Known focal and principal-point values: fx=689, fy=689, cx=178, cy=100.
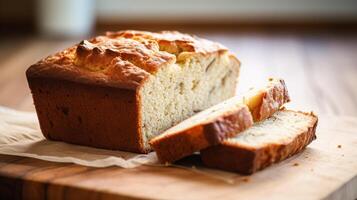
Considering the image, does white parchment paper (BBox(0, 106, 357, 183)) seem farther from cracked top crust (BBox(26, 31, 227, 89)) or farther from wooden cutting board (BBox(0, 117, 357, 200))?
cracked top crust (BBox(26, 31, 227, 89))

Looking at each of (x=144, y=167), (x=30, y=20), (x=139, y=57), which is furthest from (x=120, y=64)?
(x=30, y=20)

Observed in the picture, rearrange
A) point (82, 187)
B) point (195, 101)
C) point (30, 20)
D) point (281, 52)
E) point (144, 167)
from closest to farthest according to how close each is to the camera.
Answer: point (82, 187) < point (144, 167) < point (195, 101) < point (281, 52) < point (30, 20)

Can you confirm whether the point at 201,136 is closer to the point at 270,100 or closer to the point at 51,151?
the point at 270,100

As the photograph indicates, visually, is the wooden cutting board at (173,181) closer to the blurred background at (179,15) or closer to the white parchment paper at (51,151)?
the white parchment paper at (51,151)

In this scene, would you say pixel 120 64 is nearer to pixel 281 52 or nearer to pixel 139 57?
pixel 139 57

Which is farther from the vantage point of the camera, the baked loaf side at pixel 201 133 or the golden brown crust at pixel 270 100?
the golden brown crust at pixel 270 100

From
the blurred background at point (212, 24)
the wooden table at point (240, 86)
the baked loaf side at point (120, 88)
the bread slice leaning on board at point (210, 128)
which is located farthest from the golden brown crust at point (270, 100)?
the blurred background at point (212, 24)
